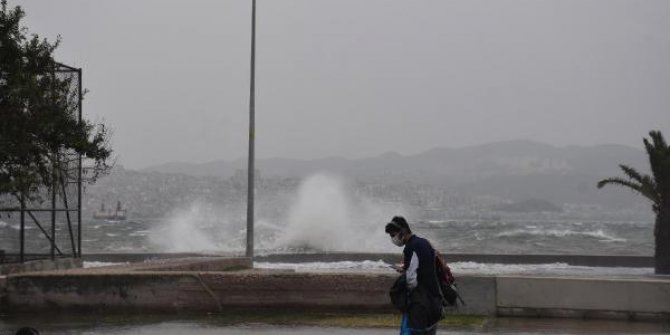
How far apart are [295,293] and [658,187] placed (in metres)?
24.6

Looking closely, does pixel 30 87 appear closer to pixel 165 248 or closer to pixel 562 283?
pixel 562 283

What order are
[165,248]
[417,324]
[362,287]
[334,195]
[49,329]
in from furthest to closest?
[334,195], [165,248], [362,287], [49,329], [417,324]

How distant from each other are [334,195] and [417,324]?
72.7 metres

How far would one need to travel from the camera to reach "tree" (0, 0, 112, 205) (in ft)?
40.3

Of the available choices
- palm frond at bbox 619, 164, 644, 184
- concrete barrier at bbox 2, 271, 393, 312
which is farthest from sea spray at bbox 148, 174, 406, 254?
concrete barrier at bbox 2, 271, 393, 312

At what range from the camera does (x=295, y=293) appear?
1355 centimetres

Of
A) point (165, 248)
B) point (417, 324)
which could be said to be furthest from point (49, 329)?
point (165, 248)

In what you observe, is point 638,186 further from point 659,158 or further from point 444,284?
point 444,284

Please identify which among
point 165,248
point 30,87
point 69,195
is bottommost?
point 165,248

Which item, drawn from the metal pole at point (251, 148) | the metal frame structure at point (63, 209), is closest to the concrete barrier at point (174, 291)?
the metal frame structure at point (63, 209)

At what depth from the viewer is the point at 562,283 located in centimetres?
1298

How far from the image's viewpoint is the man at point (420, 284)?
8242 millimetres

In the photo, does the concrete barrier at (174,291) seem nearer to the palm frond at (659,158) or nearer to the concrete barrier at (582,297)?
the concrete barrier at (582,297)

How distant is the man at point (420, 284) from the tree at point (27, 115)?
614 cm
